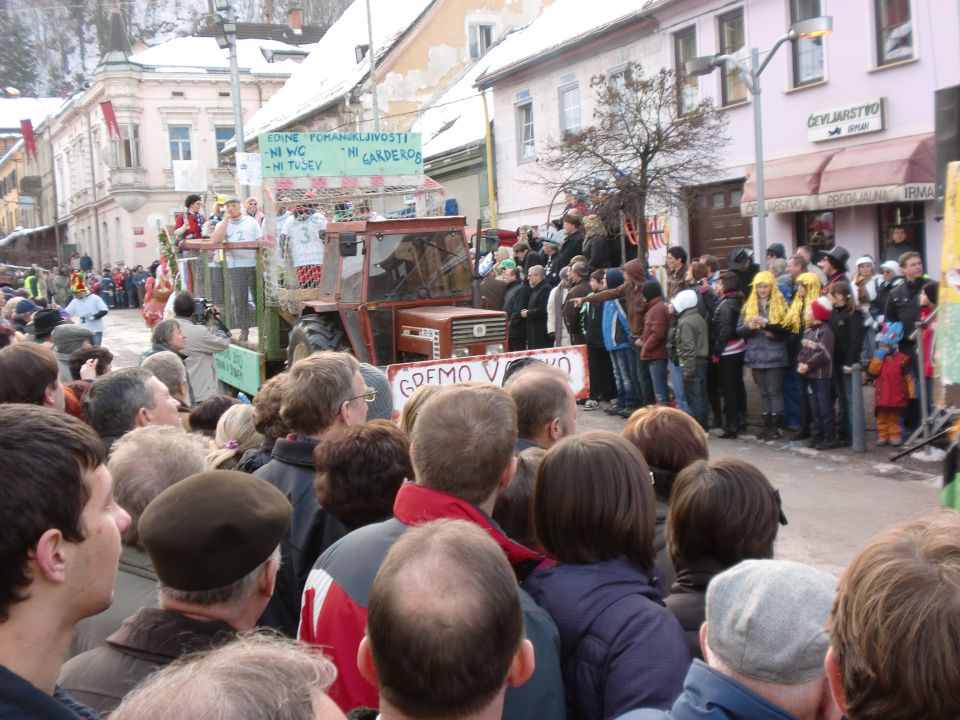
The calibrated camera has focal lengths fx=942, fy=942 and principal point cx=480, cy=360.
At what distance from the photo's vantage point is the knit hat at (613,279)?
12078 millimetres

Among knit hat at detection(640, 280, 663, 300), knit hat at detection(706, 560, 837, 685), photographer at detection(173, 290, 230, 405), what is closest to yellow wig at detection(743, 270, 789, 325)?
knit hat at detection(640, 280, 663, 300)

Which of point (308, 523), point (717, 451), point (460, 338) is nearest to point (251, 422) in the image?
point (308, 523)

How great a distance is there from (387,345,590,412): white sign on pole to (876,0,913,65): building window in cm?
1010

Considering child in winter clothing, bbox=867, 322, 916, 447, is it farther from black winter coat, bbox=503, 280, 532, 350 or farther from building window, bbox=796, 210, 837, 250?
building window, bbox=796, 210, 837, 250

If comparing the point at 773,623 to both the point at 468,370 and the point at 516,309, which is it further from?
the point at 516,309

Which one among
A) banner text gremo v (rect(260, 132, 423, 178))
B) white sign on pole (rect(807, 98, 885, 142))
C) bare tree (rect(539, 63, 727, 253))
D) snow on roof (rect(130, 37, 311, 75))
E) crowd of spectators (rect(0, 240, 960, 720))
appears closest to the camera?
crowd of spectators (rect(0, 240, 960, 720))

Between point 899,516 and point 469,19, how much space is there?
29.8 metres

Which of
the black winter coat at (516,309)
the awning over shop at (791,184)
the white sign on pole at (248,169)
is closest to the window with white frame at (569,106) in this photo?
the awning over shop at (791,184)

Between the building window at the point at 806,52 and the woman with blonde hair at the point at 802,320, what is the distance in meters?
8.56

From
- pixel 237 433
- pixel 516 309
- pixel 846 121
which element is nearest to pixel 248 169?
pixel 516 309

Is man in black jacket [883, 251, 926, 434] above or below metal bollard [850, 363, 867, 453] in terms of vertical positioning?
above

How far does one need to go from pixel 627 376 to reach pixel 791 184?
696cm

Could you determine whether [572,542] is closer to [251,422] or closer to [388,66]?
[251,422]

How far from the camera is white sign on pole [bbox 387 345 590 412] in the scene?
25.5 ft
